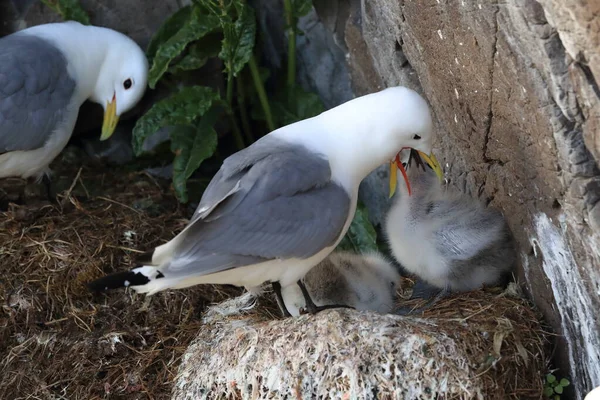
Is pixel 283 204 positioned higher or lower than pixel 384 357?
higher

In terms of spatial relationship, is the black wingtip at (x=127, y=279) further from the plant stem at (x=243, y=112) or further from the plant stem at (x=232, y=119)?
the plant stem at (x=243, y=112)

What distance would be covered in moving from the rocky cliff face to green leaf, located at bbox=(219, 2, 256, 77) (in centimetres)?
87

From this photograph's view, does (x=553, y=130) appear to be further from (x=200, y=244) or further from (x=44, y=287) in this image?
(x=44, y=287)

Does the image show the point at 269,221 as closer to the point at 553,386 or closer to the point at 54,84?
the point at 553,386

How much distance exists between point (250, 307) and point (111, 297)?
0.84 metres

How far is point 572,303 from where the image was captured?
3098mm

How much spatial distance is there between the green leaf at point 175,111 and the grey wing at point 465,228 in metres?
1.71

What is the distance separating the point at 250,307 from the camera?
389 centimetres

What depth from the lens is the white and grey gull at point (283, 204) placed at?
3.26m

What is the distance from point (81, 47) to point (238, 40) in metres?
0.86

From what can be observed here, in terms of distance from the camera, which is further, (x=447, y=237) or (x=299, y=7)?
(x=299, y=7)

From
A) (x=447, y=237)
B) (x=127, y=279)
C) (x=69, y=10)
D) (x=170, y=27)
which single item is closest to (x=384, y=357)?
(x=447, y=237)

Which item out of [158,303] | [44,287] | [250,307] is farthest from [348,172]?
[44,287]

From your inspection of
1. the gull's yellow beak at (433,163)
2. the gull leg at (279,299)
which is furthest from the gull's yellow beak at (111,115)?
the gull's yellow beak at (433,163)
